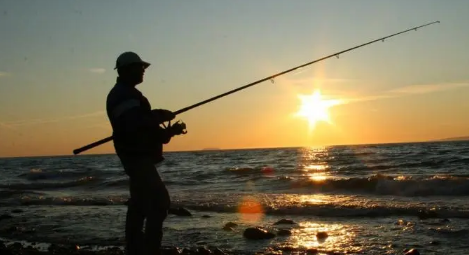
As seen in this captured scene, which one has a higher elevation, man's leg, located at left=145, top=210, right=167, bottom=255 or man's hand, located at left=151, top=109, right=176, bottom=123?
man's hand, located at left=151, top=109, right=176, bottom=123

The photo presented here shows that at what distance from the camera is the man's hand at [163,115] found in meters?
4.35

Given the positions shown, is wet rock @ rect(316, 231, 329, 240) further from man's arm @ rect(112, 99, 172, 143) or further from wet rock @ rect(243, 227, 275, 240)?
man's arm @ rect(112, 99, 172, 143)

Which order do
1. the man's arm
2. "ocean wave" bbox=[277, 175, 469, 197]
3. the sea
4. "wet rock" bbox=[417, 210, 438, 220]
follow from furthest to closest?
"ocean wave" bbox=[277, 175, 469, 197] → "wet rock" bbox=[417, 210, 438, 220] → the sea → the man's arm

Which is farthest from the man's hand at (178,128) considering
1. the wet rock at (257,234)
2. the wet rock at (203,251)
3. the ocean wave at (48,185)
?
the ocean wave at (48,185)

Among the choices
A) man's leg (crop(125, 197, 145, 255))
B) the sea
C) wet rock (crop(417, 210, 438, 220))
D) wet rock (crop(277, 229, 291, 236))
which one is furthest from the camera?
wet rock (crop(417, 210, 438, 220))

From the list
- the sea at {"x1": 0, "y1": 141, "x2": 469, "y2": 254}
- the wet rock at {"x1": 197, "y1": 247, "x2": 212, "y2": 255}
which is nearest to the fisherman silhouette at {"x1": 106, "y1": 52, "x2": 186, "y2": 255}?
the wet rock at {"x1": 197, "y1": 247, "x2": 212, "y2": 255}

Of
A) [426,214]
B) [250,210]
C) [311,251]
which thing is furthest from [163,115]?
[250,210]

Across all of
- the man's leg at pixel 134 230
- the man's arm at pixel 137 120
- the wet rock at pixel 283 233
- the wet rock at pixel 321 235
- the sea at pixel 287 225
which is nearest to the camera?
the man's arm at pixel 137 120

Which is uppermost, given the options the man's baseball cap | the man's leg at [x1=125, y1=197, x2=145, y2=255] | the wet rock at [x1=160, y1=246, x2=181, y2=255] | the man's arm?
the man's baseball cap

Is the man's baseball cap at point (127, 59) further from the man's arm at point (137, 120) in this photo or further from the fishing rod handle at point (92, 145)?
the fishing rod handle at point (92, 145)

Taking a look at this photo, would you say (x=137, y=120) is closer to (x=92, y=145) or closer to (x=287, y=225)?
(x=92, y=145)

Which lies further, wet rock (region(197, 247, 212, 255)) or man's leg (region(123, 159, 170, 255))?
wet rock (region(197, 247, 212, 255))

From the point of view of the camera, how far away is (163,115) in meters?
4.41

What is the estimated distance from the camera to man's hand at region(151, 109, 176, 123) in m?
4.35
